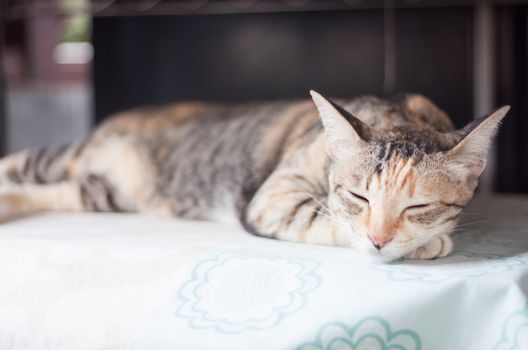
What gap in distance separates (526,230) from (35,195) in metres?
1.21

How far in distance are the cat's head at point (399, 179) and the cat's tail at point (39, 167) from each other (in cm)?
92

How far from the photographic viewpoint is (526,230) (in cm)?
133

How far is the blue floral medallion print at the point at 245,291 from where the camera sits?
3.11 ft

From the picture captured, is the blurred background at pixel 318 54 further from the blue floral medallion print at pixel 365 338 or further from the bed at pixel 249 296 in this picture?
the blue floral medallion print at pixel 365 338

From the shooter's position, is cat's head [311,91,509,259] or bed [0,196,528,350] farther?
cat's head [311,91,509,259]

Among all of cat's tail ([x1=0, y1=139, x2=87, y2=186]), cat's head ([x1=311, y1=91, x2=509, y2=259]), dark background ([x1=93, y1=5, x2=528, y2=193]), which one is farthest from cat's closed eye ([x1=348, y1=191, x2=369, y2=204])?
dark background ([x1=93, y1=5, x2=528, y2=193])

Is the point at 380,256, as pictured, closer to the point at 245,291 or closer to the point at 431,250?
the point at 431,250

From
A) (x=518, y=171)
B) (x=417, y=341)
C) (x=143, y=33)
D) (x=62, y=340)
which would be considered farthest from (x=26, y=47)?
(x=417, y=341)

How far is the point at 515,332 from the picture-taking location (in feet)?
2.91

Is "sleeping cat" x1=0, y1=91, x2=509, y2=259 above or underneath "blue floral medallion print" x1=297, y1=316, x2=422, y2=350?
above

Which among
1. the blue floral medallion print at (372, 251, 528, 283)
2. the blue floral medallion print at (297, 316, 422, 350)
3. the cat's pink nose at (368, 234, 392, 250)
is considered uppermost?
the cat's pink nose at (368, 234, 392, 250)

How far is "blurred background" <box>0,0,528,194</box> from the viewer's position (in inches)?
92.8

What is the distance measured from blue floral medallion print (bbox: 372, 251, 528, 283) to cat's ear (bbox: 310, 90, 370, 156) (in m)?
0.23

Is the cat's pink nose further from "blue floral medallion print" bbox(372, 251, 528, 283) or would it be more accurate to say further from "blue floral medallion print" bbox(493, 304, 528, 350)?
"blue floral medallion print" bbox(493, 304, 528, 350)
